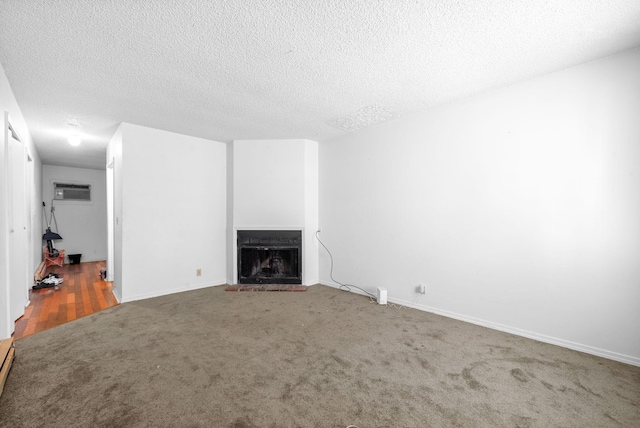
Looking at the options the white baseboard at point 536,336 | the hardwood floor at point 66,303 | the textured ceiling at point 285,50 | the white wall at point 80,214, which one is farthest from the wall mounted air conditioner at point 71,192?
the white baseboard at point 536,336

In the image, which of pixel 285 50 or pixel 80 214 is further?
pixel 80 214

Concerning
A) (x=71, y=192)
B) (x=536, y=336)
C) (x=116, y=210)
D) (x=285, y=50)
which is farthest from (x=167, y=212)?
(x=71, y=192)

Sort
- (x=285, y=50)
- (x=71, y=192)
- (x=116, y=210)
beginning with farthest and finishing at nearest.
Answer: (x=71, y=192) < (x=116, y=210) < (x=285, y=50)

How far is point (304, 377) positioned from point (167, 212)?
3.19 metres

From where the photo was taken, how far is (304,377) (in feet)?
6.13

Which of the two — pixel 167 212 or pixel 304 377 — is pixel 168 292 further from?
pixel 304 377

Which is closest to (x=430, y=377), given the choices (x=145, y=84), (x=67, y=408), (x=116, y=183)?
(x=67, y=408)

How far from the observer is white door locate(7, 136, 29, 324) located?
266 centimetres

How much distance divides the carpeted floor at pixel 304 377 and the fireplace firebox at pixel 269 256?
4.57 ft

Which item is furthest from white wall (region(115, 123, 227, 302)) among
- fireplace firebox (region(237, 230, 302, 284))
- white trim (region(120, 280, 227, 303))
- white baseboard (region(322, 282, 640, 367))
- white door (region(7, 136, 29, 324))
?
white baseboard (region(322, 282, 640, 367))

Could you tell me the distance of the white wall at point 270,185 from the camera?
4.38m

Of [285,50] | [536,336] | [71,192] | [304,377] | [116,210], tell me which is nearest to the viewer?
[304,377]

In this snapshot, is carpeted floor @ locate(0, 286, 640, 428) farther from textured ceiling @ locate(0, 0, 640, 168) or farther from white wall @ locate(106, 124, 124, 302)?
textured ceiling @ locate(0, 0, 640, 168)

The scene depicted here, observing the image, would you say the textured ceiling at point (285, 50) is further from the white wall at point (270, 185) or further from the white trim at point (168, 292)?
the white trim at point (168, 292)
